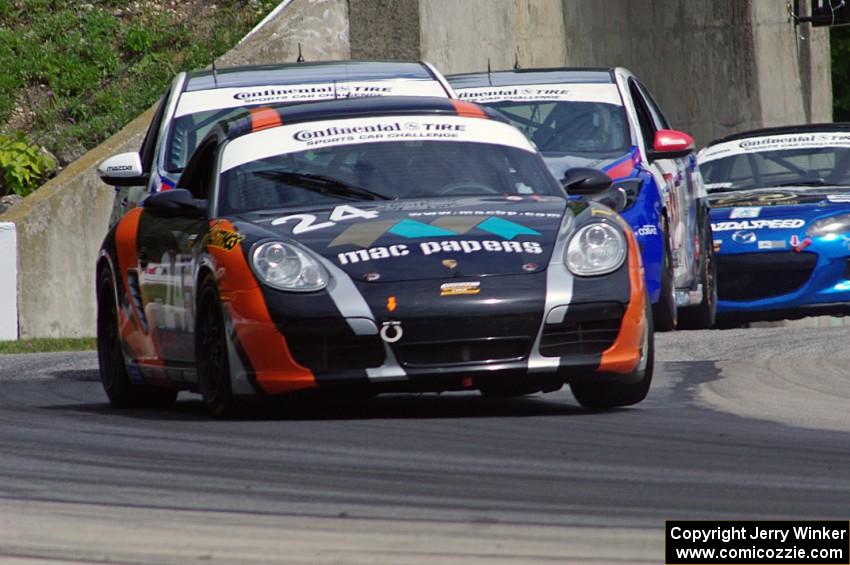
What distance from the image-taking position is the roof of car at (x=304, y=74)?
12406 millimetres

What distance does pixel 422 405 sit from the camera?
9406mm

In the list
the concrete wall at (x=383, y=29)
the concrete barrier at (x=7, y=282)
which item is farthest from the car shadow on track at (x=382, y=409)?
the concrete wall at (x=383, y=29)

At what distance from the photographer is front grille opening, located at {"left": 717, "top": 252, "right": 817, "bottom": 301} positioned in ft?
53.0

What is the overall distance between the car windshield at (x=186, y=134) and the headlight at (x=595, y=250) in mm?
3790

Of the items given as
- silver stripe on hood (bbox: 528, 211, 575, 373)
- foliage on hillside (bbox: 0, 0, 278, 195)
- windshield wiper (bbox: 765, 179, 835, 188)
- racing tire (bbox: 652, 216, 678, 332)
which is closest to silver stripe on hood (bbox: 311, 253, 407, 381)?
silver stripe on hood (bbox: 528, 211, 575, 373)

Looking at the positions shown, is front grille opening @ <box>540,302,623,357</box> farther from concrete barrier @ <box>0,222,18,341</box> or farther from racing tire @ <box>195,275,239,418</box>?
concrete barrier @ <box>0,222,18,341</box>

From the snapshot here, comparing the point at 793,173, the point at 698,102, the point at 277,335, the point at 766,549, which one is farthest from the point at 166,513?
the point at 698,102

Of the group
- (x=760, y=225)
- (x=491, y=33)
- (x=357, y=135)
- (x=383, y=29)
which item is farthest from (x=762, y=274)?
(x=491, y=33)

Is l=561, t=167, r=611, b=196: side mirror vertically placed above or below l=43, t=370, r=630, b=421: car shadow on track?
above

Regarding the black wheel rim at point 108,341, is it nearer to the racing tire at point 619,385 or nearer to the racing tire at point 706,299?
the racing tire at point 619,385

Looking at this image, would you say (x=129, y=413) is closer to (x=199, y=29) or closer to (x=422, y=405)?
(x=422, y=405)

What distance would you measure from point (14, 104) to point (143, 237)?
14.8 metres

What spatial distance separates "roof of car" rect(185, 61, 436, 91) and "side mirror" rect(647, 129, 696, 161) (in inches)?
58.8

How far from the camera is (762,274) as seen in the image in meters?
16.2
